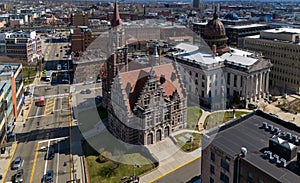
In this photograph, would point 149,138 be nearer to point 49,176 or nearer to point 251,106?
point 49,176

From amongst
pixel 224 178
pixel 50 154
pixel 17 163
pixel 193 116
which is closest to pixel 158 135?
pixel 193 116

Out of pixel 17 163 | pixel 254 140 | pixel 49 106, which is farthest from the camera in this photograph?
pixel 49 106

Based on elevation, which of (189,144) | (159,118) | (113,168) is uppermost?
(159,118)

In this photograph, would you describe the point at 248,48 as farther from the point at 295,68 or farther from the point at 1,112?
the point at 1,112

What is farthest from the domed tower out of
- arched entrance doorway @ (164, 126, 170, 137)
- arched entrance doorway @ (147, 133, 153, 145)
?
arched entrance doorway @ (147, 133, 153, 145)

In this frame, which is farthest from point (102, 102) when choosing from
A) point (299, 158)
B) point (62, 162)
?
point (299, 158)

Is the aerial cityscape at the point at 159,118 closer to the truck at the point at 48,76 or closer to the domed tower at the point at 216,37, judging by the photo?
the domed tower at the point at 216,37

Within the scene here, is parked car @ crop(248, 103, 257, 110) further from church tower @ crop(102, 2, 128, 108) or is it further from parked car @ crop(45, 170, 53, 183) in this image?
parked car @ crop(45, 170, 53, 183)

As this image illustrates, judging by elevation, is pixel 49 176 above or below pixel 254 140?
below
